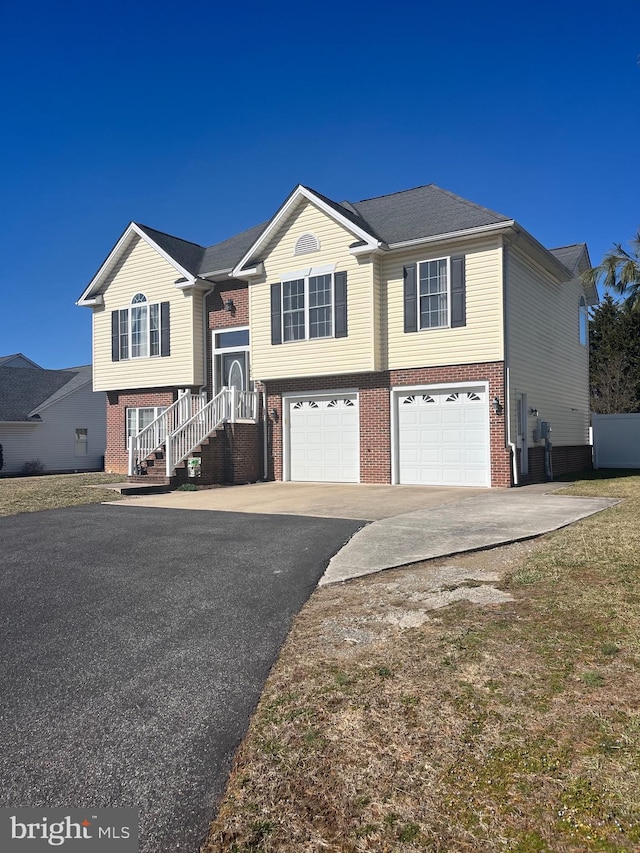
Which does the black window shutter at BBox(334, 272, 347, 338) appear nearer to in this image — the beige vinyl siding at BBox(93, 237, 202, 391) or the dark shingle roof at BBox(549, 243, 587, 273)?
the beige vinyl siding at BBox(93, 237, 202, 391)

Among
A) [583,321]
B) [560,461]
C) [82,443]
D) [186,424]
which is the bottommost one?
[560,461]

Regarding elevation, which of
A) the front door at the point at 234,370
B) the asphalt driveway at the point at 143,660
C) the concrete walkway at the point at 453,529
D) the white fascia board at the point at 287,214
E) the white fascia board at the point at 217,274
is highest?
the white fascia board at the point at 287,214

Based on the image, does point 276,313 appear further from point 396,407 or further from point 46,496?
point 46,496

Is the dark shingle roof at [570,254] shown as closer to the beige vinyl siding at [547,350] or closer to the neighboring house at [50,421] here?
the beige vinyl siding at [547,350]

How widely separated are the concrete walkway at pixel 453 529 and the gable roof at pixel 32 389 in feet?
75.3

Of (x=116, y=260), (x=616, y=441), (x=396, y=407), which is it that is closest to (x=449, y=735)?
(x=396, y=407)

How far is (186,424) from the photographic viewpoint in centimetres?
1644

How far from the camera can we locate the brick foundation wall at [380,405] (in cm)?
1512

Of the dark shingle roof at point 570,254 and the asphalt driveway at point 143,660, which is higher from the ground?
the dark shingle roof at point 570,254

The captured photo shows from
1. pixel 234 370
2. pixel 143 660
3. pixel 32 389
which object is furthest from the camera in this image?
pixel 32 389

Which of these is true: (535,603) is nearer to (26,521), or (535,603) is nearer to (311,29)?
(26,521)

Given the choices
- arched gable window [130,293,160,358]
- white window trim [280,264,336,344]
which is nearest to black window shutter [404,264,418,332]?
white window trim [280,264,336,344]

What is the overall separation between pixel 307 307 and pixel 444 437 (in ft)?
17.6

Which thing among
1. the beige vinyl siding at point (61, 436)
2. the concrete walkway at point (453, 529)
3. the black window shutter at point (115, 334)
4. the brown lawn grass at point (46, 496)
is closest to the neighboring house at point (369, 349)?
the black window shutter at point (115, 334)
